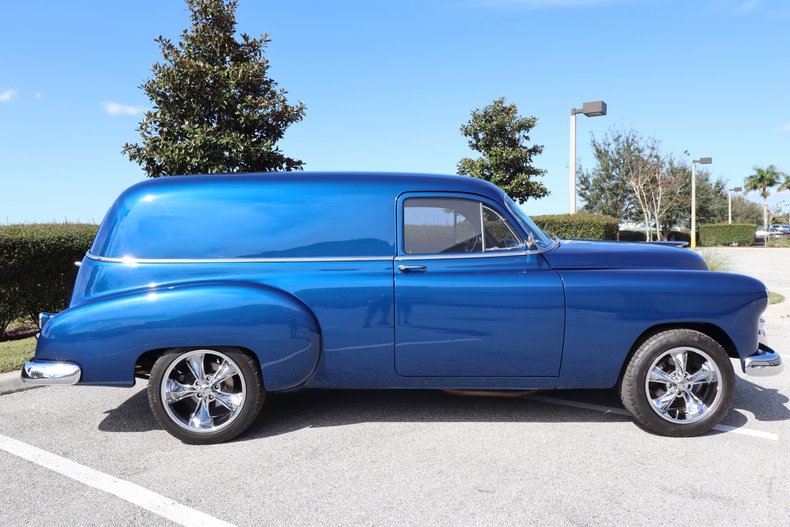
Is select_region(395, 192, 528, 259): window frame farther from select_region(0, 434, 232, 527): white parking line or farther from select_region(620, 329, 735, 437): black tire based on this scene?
select_region(0, 434, 232, 527): white parking line

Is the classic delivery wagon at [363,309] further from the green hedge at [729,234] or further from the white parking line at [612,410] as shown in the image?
the green hedge at [729,234]

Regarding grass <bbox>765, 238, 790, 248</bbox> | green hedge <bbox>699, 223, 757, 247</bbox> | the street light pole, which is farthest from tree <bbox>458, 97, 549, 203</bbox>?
grass <bbox>765, 238, 790, 248</bbox>

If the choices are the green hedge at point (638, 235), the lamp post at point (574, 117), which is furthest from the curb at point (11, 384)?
the green hedge at point (638, 235)

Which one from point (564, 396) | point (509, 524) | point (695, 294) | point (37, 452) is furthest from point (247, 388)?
point (695, 294)

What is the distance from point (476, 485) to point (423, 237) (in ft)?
5.36

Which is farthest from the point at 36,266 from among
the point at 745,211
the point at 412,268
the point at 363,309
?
the point at 745,211

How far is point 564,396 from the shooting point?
4777 mm

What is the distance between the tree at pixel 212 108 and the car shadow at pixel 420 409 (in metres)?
4.95

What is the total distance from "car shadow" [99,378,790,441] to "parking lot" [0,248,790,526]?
20 mm

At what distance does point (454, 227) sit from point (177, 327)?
1.95 meters

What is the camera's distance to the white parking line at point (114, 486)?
2797mm

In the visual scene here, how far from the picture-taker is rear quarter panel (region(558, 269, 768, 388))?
3826 mm

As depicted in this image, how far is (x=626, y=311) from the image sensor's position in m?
3.83

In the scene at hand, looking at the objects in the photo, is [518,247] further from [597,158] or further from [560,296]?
[597,158]
